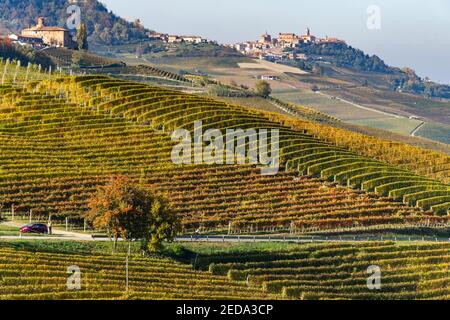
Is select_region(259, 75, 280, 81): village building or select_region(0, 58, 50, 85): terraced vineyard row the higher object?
select_region(0, 58, 50, 85): terraced vineyard row

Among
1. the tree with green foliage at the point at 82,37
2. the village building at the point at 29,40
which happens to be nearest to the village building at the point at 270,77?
the tree with green foliage at the point at 82,37

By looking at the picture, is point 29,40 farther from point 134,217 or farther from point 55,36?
point 134,217

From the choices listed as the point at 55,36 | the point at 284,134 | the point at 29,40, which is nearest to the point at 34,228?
the point at 284,134

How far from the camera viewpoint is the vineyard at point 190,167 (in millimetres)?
45375

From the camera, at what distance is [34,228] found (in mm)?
38500

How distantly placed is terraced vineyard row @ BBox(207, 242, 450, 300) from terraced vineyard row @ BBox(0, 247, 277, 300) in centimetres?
135

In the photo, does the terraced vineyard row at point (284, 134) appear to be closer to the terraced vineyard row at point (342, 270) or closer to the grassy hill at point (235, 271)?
the grassy hill at point (235, 271)

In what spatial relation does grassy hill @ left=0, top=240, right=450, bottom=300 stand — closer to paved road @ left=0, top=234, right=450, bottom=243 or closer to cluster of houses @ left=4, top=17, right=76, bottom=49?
paved road @ left=0, top=234, right=450, bottom=243

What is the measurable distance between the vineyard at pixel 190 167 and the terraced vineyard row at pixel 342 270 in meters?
6.23

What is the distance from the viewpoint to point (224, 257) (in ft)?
121

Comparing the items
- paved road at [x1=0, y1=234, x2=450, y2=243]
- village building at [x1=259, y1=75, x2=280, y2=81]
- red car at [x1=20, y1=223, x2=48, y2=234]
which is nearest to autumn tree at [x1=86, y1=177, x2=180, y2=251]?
paved road at [x1=0, y1=234, x2=450, y2=243]

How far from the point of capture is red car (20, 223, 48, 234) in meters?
38.3

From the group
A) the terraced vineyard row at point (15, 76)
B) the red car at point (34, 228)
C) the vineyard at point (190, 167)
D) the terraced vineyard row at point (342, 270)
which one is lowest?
the terraced vineyard row at point (342, 270)

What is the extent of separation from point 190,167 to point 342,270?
16.2 m
